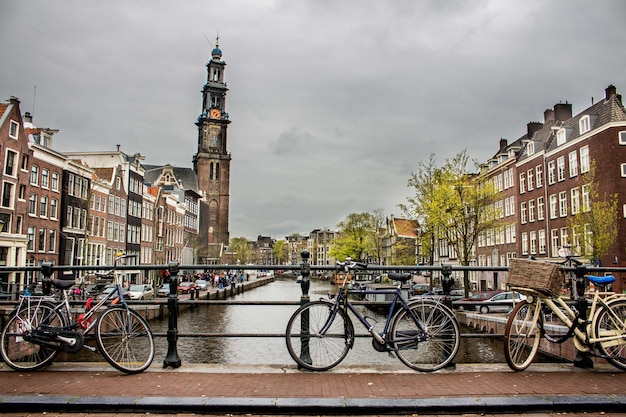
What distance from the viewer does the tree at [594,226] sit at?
96.8ft

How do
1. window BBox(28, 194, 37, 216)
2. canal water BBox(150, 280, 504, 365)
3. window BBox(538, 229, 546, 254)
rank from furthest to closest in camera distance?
1. window BBox(538, 229, 546, 254)
2. window BBox(28, 194, 37, 216)
3. canal water BBox(150, 280, 504, 365)

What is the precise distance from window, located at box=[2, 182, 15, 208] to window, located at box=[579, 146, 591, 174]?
1562 inches

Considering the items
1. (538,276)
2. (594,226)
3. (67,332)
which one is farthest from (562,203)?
(67,332)

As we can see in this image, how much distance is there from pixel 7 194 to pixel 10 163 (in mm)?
2036

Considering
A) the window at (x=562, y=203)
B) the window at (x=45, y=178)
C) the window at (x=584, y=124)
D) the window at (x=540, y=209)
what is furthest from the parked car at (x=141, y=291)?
the window at (x=584, y=124)

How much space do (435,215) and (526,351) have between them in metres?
28.2

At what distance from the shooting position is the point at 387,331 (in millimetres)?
5973

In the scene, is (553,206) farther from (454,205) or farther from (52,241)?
(52,241)

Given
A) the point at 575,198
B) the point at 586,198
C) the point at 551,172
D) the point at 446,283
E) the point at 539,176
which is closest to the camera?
the point at 446,283

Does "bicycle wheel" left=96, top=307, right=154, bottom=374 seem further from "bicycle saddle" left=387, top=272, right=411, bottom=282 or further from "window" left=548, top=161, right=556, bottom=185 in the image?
"window" left=548, top=161, right=556, bottom=185

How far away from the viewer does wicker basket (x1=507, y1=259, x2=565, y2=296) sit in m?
5.74

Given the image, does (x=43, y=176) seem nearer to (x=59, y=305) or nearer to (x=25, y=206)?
(x=25, y=206)

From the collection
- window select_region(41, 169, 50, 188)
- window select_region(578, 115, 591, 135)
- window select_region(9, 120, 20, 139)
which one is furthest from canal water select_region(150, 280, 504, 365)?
window select_region(578, 115, 591, 135)

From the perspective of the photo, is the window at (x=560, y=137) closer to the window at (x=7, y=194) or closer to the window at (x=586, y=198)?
the window at (x=586, y=198)
